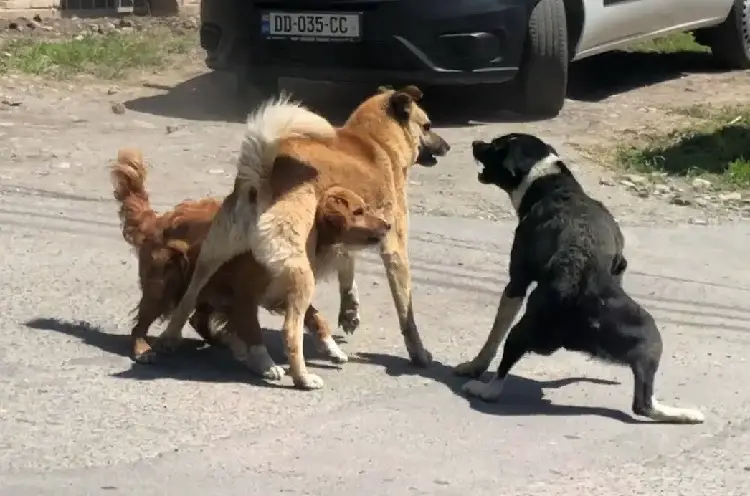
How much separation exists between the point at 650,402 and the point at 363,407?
3.47 feet

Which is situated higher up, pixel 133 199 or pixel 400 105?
pixel 400 105

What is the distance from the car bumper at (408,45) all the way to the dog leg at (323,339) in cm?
411

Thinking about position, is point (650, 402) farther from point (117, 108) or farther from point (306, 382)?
point (117, 108)

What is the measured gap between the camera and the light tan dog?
515 centimetres

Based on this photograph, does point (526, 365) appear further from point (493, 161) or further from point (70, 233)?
point (70, 233)

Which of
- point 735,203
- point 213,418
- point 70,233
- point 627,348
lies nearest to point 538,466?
point 627,348

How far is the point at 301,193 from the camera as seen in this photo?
525cm

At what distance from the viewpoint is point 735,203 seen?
8.52 meters

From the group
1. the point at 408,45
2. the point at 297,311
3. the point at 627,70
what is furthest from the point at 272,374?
the point at 627,70

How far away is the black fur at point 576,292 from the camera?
5137mm

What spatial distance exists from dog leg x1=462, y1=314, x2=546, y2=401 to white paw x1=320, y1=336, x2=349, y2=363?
1.85ft

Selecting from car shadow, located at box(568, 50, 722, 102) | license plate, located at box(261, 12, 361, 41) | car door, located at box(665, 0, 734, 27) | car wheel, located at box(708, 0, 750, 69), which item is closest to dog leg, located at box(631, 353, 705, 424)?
license plate, located at box(261, 12, 361, 41)

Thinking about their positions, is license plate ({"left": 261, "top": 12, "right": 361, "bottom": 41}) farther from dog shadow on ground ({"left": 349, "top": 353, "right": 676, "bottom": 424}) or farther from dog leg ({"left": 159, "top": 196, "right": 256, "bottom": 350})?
dog leg ({"left": 159, "top": 196, "right": 256, "bottom": 350})

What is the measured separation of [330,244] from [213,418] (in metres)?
0.94
